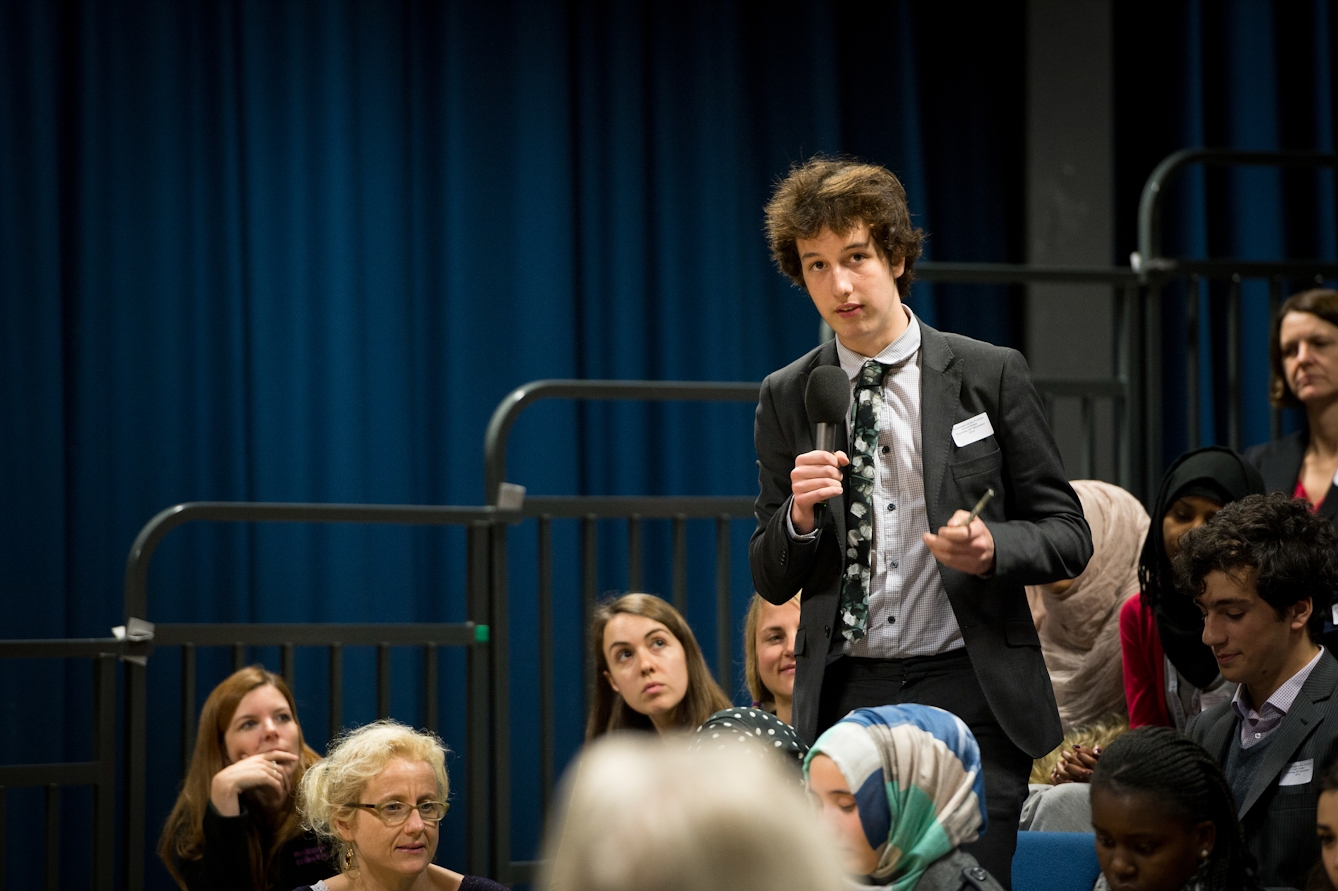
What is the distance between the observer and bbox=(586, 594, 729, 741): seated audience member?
344 centimetres

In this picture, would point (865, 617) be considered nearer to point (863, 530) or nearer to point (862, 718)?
point (863, 530)

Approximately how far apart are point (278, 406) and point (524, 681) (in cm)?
127

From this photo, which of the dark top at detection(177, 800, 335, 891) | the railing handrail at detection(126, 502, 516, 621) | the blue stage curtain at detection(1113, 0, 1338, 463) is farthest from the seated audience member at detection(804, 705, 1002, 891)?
the blue stage curtain at detection(1113, 0, 1338, 463)

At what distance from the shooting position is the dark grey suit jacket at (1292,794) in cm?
237

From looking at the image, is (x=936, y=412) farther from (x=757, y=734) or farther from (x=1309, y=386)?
(x=1309, y=386)

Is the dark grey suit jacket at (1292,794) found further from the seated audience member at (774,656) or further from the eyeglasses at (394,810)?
the eyeglasses at (394,810)

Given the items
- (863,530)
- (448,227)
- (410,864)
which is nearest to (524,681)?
(448,227)

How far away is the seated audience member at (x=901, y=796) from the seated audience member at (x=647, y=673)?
156 cm

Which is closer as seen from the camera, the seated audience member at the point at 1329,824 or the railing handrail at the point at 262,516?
the seated audience member at the point at 1329,824

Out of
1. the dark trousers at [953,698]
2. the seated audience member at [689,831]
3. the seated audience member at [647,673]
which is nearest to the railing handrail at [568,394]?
the seated audience member at [647,673]

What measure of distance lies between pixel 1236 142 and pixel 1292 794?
3894 millimetres

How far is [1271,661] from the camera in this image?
2.50 m

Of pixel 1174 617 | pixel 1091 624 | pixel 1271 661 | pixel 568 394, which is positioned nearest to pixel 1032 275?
pixel 1091 624

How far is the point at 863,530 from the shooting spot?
2303 mm
